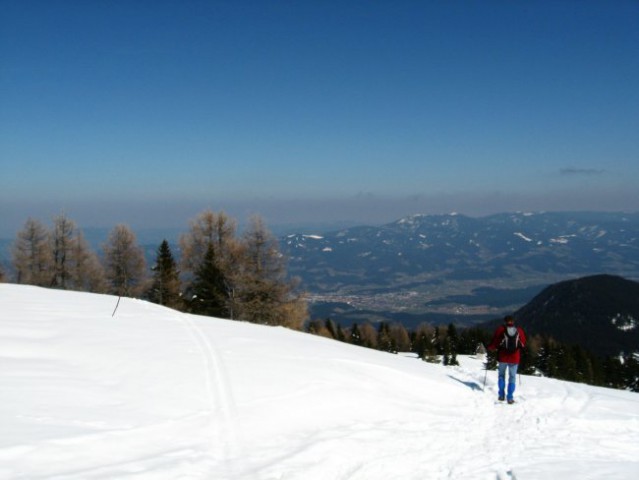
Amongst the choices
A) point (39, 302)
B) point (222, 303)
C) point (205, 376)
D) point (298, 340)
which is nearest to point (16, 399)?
point (205, 376)

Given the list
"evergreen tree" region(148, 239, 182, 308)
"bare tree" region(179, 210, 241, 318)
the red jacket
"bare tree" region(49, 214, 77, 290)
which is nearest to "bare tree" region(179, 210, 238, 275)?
"bare tree" region(179, 210, 241, 318)

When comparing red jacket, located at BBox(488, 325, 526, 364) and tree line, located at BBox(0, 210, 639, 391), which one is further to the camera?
tree line, located at BBox(0, 210, 639, 391)

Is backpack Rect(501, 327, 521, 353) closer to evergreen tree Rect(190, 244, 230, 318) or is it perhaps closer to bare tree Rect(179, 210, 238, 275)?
evergreen tree Rect(190, 244, 230, 318)

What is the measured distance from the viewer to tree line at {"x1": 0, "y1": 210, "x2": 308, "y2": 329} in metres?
35.9

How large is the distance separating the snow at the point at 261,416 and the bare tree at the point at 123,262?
98.3 feet

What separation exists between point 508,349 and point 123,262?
40.0 metres

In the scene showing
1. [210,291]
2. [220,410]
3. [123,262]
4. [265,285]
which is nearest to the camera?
[220,410]

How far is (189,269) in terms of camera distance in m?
43.2

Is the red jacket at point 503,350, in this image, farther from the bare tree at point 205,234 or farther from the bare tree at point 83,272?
the bare tree at point 83,272

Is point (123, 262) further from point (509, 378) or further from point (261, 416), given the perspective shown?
point (509, 378)

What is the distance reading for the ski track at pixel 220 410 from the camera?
748 cm

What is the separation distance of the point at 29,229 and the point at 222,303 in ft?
67.2

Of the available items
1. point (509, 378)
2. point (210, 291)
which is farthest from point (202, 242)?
point (509, 378)

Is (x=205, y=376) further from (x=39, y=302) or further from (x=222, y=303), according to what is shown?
(x=222, y=303)
